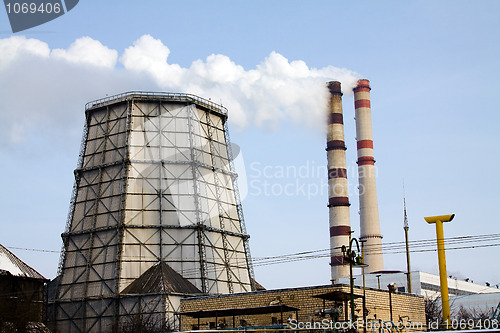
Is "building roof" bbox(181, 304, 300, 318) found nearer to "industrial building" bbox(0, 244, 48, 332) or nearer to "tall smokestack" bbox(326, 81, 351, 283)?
"industrial building" bbox(0, 244, 48, 332)

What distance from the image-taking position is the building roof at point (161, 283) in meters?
42.2

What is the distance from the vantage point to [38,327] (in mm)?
36219

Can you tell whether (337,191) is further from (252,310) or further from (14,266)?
(252,310)

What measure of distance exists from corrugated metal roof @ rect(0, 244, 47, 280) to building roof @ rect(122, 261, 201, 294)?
7108 millimetres

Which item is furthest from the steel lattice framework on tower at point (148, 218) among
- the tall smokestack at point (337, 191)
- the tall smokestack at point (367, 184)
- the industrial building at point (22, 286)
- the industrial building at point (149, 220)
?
the tall smokestack at point (367, 184)

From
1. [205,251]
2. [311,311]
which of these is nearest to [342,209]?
[205,251]

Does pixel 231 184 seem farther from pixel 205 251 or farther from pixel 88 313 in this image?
pixel 88 313

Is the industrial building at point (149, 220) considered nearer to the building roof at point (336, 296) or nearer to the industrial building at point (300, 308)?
the industrial building at point (300, 308)

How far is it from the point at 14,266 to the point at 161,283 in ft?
31.3

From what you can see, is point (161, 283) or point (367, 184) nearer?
point (161, 283)

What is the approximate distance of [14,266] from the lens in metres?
37.1

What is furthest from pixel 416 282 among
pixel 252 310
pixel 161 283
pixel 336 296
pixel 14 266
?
pixel 14 266

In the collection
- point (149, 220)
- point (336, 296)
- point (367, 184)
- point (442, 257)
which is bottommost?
point (336, 296)

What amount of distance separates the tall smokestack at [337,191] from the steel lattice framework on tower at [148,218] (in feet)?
70.0
